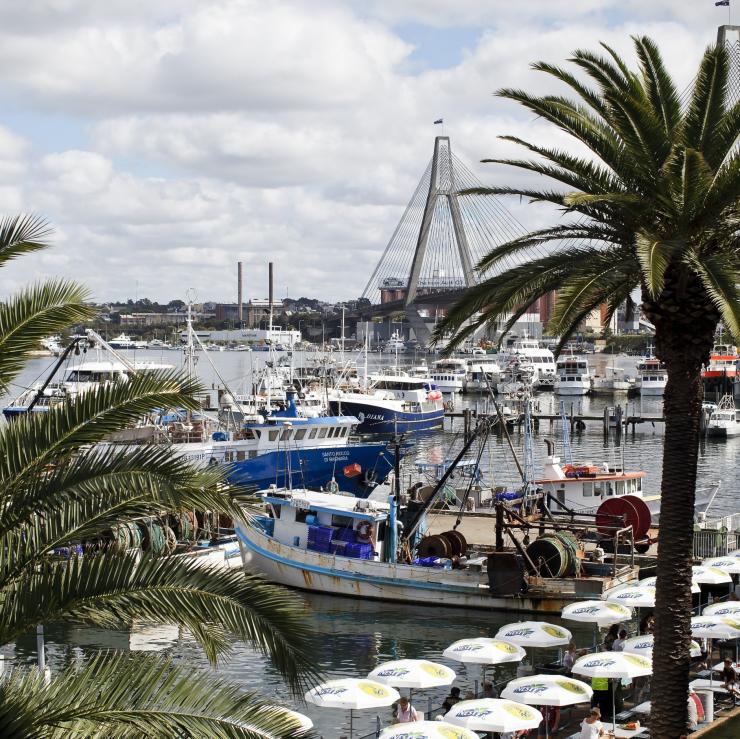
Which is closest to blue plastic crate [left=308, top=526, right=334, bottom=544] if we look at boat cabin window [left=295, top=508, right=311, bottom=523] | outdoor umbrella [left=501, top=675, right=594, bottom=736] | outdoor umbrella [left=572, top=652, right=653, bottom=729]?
boat cabin window [left=295, top=508, right=311, bottom=523]

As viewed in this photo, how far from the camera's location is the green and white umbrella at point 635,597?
27.9 m

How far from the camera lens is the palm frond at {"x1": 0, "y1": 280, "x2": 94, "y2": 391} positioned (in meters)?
10.4

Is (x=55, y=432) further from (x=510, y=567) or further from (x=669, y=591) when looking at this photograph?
(x=510, y=567)

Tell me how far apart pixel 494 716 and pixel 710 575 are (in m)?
11.1

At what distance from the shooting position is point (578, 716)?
23.1 m

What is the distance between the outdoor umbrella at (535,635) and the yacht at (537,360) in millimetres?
106969

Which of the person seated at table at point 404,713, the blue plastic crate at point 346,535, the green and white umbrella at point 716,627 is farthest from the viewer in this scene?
the blue plastic crate at point 346,535

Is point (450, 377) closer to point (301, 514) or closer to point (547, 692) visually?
point (301, 514)

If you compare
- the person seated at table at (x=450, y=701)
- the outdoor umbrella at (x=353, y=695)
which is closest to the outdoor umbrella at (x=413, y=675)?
the person seated at table at (x=450, y=701)

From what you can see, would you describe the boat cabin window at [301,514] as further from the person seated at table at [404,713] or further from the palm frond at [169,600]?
the palm frond at [169,600]

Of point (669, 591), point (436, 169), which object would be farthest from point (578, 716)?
point (436, 169)

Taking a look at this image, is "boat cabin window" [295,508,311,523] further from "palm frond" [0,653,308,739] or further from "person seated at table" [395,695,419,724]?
"palm frond" [0,653,308,739]

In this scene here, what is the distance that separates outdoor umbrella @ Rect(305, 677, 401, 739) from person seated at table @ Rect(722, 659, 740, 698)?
6.58m

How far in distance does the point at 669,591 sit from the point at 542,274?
4890 millimetres
